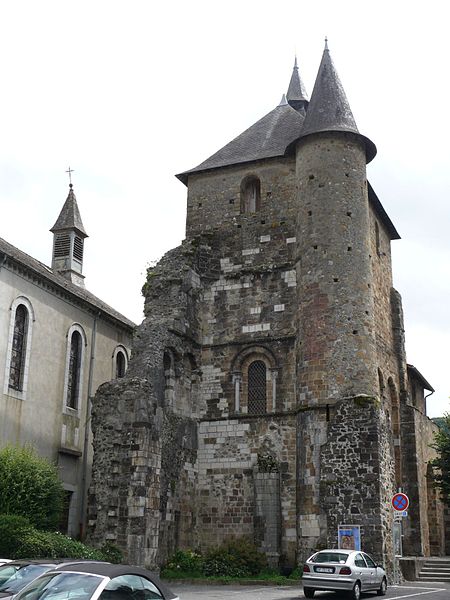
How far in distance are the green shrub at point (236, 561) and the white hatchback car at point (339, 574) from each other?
4.56 m

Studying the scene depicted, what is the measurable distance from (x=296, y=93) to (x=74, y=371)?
20.0 metres

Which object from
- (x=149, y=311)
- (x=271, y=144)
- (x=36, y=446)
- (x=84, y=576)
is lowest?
(x=84, y=576)

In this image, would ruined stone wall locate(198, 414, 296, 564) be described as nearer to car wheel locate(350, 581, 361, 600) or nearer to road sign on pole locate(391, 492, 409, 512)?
road sign on pole locate(391, 492, 409, 512)

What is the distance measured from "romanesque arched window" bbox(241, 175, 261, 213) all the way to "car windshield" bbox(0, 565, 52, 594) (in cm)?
1847

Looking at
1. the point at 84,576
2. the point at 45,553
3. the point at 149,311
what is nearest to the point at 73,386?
the point at 149,311

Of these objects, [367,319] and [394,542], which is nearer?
[394,542]

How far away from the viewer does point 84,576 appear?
23.9ft

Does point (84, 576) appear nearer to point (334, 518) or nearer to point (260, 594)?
point (260, 594)

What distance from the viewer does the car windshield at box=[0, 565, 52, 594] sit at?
371 inches

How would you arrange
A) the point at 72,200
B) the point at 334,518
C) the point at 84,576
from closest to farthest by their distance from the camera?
1. the point at 84,576
2. the point at 334,518
3. the point at 72,200

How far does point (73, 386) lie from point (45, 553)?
11122 millimetres


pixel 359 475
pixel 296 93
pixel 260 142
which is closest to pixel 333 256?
pixel 260 142

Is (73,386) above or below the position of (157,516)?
above

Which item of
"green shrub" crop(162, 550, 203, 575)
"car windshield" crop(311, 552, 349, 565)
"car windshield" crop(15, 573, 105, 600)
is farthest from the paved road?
"car windshield" crop(15, 573, 105, 600)
